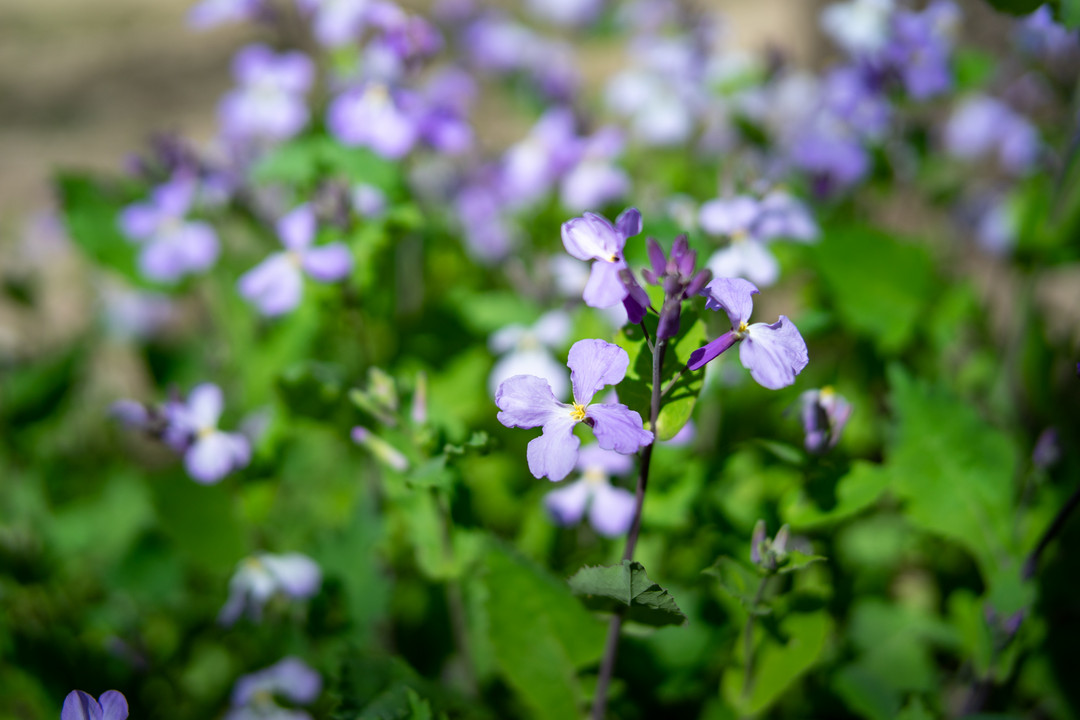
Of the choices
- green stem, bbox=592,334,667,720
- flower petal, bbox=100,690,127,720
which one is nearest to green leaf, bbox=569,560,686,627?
green stem, bbox=592,334,667,720

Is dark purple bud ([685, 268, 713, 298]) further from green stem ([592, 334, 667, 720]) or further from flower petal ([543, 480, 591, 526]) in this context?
flower petal ([543, 480, 591, 526])

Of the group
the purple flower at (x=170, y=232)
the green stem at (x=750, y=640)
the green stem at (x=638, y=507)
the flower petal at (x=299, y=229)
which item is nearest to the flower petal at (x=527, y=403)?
the green stem at (x=638, y=507)

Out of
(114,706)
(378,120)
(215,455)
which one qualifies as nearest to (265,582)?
(215,455)

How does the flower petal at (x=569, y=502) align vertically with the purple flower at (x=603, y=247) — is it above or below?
below

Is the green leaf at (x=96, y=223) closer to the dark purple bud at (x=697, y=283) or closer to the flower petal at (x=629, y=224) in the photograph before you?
the flower petal at (x=629, y=224)

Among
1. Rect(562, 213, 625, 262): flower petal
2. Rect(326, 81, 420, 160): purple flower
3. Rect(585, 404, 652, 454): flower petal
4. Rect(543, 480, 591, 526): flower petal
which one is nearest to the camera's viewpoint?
Rect(585, 404, 652, 454): flower petal

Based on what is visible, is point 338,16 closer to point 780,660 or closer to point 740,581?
point 740,581
